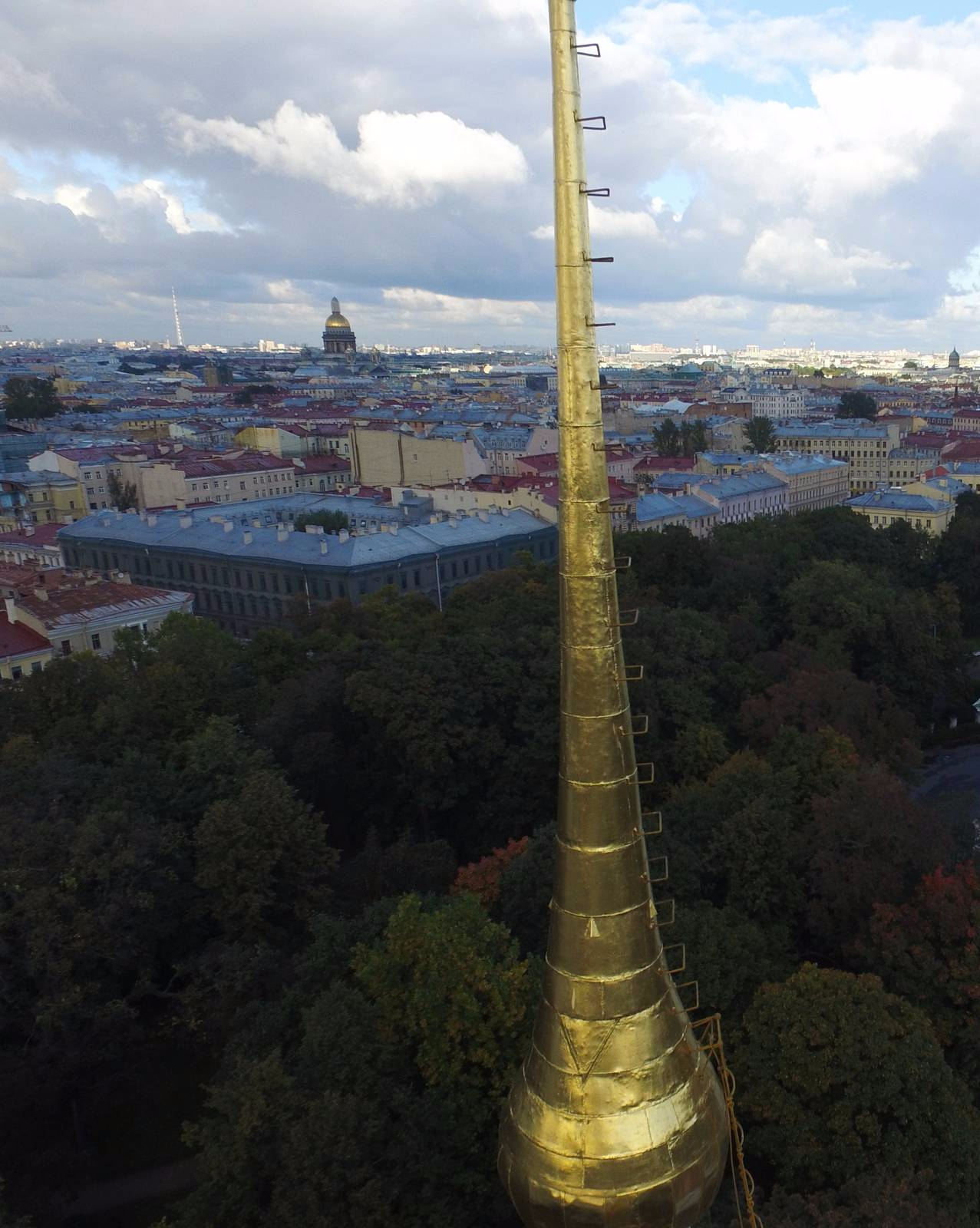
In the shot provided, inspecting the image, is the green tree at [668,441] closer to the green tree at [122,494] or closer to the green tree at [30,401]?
the green tree at [122,494]

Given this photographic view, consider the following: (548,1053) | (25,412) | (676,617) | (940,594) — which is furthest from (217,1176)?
(25,412)

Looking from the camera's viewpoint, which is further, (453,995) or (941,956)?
(941,956)

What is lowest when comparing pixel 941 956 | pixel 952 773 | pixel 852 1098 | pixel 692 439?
pixel 952 773

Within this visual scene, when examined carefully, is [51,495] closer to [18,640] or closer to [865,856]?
[18,640]

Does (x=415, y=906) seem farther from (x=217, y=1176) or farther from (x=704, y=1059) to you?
(x=704, y=1059)

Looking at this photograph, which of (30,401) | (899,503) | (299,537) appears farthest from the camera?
(30,401)

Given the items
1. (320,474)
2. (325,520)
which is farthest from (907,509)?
(320,474)

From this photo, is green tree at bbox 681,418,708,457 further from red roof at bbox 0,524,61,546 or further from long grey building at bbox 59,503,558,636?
red roof at bbox 0,524,61,546

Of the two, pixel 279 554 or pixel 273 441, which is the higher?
pixel 273 441
